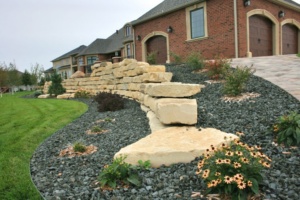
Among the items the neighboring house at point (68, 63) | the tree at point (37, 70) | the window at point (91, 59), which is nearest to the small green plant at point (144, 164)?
the window at point (91, 59)

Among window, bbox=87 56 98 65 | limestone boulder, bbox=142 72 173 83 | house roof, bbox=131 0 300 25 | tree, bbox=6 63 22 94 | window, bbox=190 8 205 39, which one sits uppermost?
house roof, bbox=131 0 300 25

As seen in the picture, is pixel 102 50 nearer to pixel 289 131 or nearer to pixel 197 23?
pixel 197 23

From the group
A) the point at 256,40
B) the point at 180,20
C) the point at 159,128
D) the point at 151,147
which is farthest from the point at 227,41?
the point at 151,147

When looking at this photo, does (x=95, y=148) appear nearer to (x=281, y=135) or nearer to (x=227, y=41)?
(x=281, y=135)

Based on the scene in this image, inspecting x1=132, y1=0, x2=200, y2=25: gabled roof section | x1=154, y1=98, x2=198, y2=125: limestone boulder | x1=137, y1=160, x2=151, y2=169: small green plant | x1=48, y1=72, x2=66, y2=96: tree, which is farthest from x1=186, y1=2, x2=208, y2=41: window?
x1=137, y1=160, x2=151, y2=169: small green plant

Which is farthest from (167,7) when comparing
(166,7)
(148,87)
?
(148,87)

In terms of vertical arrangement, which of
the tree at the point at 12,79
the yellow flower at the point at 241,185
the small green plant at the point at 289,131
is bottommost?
the yellow flower at the point at 241,185

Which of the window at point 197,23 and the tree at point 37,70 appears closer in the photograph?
the window at point 197,23

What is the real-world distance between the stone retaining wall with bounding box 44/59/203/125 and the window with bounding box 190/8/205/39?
18.5 feet

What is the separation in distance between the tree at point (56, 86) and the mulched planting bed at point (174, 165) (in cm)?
933

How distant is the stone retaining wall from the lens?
13.0 feet

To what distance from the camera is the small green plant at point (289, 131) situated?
305 centimetres

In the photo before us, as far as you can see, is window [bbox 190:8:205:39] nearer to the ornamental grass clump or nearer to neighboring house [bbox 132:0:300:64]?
neighboring house [bbox 132:0:300:64]

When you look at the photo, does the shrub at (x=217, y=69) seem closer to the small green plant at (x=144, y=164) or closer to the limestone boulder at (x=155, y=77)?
the limestone boulder at (x=155, y=77)
